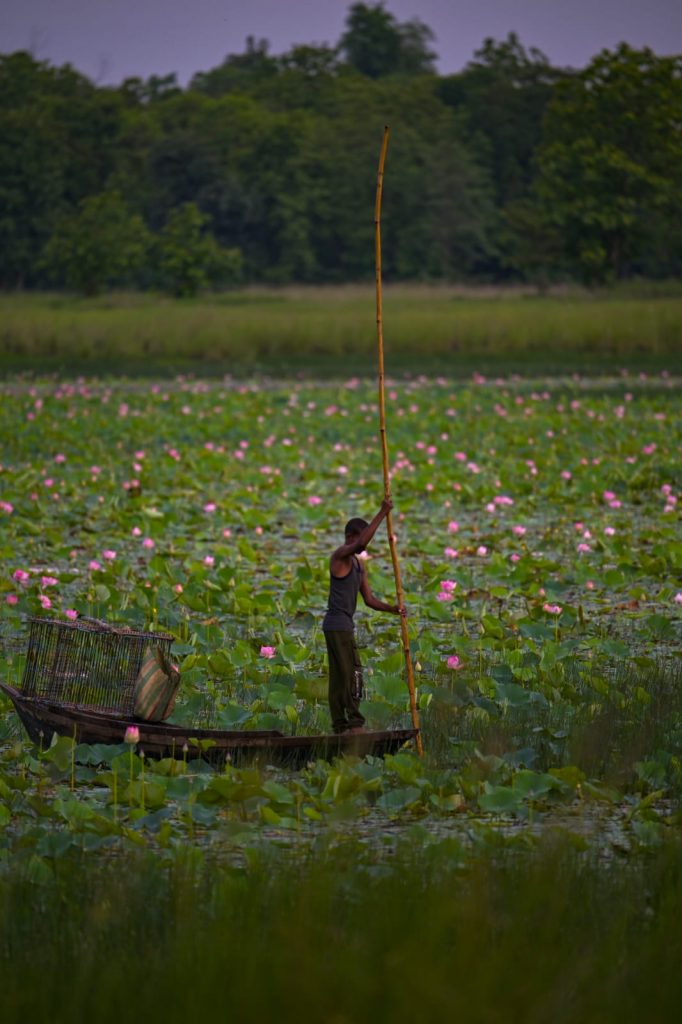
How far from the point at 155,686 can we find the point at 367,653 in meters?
1.58

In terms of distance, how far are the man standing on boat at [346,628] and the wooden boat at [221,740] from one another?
0.15m

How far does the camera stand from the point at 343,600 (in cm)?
483

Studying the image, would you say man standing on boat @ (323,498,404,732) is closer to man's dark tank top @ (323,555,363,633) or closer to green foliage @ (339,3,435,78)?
man's dark tank top @ (323,555,363,633)

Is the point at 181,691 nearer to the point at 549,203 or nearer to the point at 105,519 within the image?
the point at 105,519

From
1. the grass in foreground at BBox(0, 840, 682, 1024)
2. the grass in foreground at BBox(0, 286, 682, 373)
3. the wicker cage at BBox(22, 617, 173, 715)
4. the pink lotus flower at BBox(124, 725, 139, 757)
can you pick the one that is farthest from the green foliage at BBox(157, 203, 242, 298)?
the grass in foreground at BBox(0, 840, 682, 1024)

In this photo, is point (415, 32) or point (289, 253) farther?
point (415, 32)

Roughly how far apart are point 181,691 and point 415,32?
71761 mm

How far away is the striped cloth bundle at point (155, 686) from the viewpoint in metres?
4.71

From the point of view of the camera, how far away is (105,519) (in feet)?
34.0

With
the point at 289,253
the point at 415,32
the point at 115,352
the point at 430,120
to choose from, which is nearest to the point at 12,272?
the point at 289,253

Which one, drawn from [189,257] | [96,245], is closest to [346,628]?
[96,245]

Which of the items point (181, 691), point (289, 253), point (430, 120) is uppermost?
point (430, 120)

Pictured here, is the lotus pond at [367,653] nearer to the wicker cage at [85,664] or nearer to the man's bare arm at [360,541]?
the wicker cage at [85,664]

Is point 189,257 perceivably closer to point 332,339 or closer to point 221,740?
point 332,339
